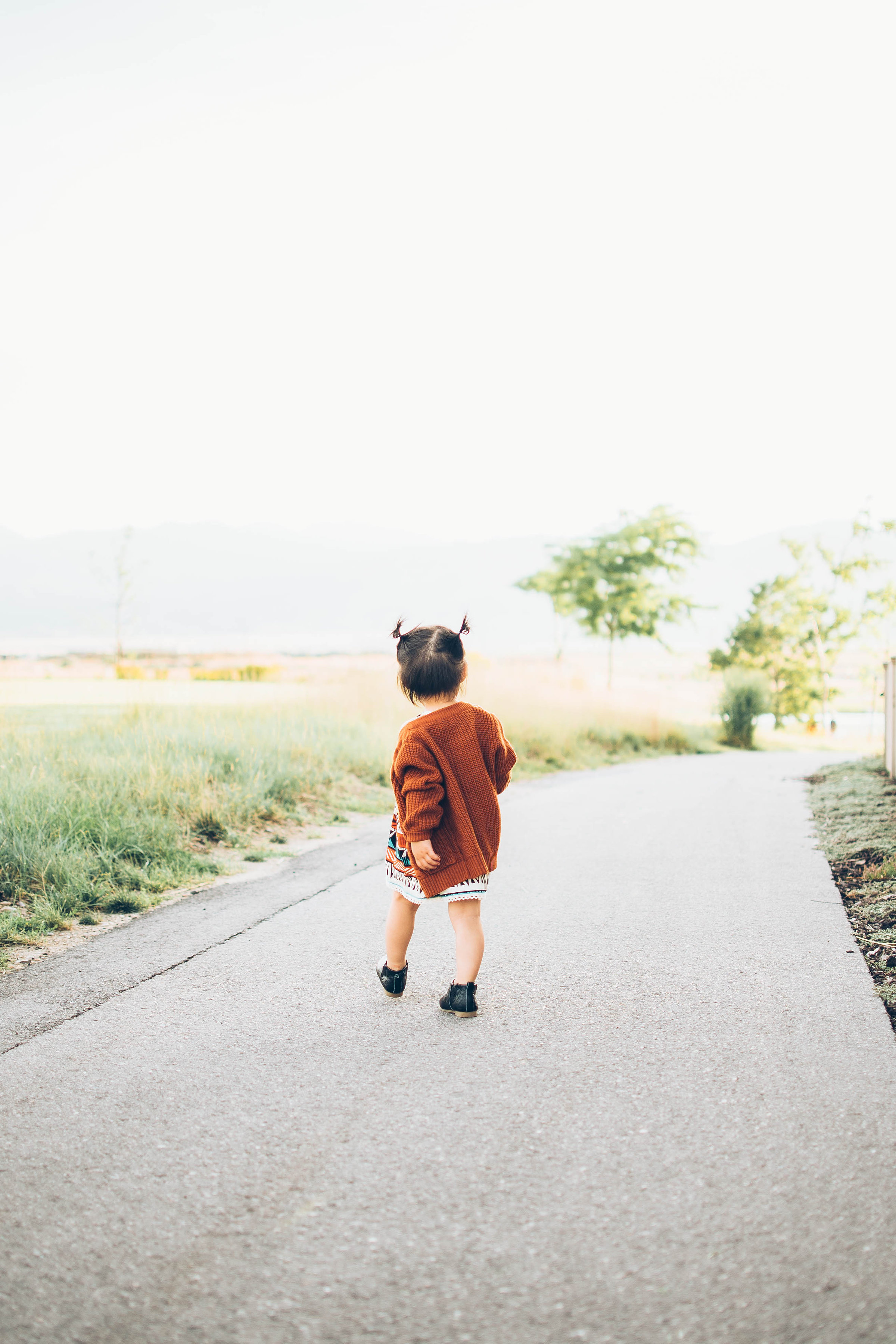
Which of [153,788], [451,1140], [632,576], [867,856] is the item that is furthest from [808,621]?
[451,1140]

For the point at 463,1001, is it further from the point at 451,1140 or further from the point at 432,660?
the point at 432,660

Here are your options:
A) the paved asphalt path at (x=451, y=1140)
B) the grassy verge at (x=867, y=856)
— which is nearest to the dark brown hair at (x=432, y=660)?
the paved asphalt path at (x=451, y=1140)

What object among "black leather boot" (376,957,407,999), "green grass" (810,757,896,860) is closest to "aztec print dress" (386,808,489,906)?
"black leather boot" (376,957,407,999)

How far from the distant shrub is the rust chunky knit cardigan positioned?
2342cm

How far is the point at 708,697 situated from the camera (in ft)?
93.6

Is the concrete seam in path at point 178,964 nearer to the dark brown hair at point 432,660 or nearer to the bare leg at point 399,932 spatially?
the bare leg at point 399,932

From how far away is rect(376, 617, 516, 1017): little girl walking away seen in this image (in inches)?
139

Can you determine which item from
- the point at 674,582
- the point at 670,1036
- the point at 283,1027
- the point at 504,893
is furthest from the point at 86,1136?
the point at 674,582

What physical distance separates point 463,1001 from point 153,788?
15.1ft

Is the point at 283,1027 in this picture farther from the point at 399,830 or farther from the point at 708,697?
the point at 708,697

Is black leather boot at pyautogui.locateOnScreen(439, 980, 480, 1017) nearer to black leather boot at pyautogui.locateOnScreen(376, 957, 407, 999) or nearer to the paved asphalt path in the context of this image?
the paved asphalt path

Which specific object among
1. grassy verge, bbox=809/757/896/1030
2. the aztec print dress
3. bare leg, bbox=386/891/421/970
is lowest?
grassy verge, bbox=809/757/896/1030

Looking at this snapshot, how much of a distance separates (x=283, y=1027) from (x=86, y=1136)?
3.01 feet

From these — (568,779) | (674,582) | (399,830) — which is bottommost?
(568,779)
